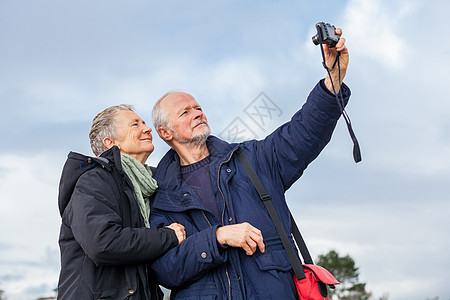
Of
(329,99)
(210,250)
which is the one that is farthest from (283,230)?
(329,99)

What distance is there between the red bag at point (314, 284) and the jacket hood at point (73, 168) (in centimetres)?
160

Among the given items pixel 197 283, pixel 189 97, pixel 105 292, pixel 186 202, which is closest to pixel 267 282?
pixel 197 283

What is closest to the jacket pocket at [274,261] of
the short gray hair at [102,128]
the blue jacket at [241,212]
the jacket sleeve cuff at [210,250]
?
the blue jacket at [241,212]

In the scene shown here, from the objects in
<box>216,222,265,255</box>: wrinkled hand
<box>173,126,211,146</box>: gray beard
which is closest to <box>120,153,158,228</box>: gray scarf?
<box>173,126,211,146</box>: gray beard

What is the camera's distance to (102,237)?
350 centimetres

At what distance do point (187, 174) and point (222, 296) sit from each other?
1142 mm

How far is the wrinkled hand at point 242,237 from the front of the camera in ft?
11.9

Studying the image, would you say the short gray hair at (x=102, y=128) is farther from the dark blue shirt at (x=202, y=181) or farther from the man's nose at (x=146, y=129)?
the dark blue shirt at (x=202, y=181)

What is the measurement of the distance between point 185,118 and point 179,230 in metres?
1.14

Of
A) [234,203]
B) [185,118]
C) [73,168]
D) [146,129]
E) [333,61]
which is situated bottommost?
[234,203]

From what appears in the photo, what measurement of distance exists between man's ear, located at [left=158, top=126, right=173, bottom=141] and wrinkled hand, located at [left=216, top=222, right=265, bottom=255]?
125 cm

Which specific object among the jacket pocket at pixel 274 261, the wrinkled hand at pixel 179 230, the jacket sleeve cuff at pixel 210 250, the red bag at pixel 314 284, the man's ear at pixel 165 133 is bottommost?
the red bag at pixel 314 284

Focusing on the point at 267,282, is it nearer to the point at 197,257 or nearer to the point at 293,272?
the point at 293,272

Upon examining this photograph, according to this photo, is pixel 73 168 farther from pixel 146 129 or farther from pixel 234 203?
pixel 234 203
